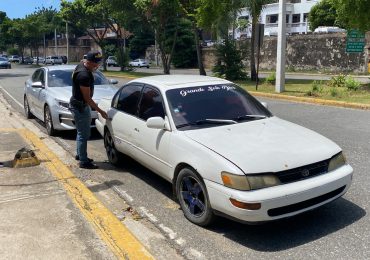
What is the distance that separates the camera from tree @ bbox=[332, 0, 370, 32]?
15.5 m

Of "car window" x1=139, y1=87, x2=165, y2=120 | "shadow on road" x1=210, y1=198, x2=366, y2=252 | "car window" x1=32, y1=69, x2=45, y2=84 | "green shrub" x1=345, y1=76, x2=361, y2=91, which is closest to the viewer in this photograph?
"shadow on road" x1=210, y1=198, x2=366, y2=252

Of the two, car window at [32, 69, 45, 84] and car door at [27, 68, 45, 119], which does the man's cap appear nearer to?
car door at [27, 68, 45, 119]

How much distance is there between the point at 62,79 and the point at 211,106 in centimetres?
592

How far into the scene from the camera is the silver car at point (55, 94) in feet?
29.8

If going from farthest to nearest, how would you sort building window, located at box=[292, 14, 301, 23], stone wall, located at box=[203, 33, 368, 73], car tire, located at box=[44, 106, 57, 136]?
1. building window, located at box=[292, 14, 301, 23]
2. stone wall, located at box=[203, 33, 368, 73]
3. car tire, located at box=[44, 106, 57, 136]

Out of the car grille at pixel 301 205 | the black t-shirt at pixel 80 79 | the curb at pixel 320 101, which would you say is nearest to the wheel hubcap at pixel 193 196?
the car grille at pixel 301 205

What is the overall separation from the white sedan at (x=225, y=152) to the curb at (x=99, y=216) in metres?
0.76

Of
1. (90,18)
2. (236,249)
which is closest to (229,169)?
(236,249)

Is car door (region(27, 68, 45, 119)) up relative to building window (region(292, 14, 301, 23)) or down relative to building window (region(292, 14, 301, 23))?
down

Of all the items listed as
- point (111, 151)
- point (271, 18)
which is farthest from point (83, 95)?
point (271, 18)

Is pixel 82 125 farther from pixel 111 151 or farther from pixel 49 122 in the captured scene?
pixel 49 122

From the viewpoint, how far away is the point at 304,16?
59062mm

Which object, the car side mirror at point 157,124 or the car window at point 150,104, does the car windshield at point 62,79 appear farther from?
the car side mirror at point 157,124

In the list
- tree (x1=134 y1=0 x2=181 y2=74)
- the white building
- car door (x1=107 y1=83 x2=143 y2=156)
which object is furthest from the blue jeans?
the white building
